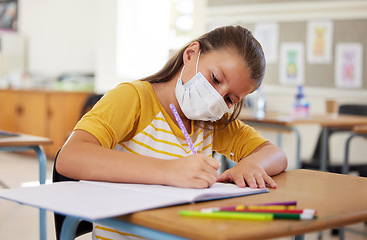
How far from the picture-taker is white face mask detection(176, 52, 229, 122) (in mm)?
1219

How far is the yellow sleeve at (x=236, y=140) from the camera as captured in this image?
1373 millimetres

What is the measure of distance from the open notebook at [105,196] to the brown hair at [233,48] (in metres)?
0.37

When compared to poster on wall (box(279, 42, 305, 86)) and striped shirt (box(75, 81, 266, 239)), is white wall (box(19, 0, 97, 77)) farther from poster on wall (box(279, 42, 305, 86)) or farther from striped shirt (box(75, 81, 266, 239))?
striped shirt (box(75, 81, 266, 239))

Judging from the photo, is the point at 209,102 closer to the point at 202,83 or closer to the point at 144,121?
the point at 202,83

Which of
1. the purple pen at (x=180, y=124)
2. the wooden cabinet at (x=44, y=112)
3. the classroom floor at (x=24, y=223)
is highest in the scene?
the purple pen at (x=180, y=124)

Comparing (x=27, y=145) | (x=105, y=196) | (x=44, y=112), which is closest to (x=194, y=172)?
(x=105, y=196)

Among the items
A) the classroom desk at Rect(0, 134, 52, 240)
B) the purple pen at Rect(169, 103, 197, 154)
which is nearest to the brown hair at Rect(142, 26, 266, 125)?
the purple pen at Rect(169, 103, 197, 154)

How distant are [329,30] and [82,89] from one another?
288 cm

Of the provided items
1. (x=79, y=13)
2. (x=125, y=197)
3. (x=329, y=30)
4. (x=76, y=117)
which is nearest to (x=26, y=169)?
(x=76, y=117)

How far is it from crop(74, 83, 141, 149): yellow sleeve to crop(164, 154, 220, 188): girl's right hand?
198 mm

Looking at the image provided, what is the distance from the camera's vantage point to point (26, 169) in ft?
16.5

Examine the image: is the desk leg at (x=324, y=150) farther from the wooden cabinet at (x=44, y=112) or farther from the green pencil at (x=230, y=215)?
the wooden cabinet at (x=44, y=112)

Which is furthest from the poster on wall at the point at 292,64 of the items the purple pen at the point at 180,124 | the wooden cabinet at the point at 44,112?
the purple pen at the point at 180,124

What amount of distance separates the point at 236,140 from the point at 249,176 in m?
0.38
